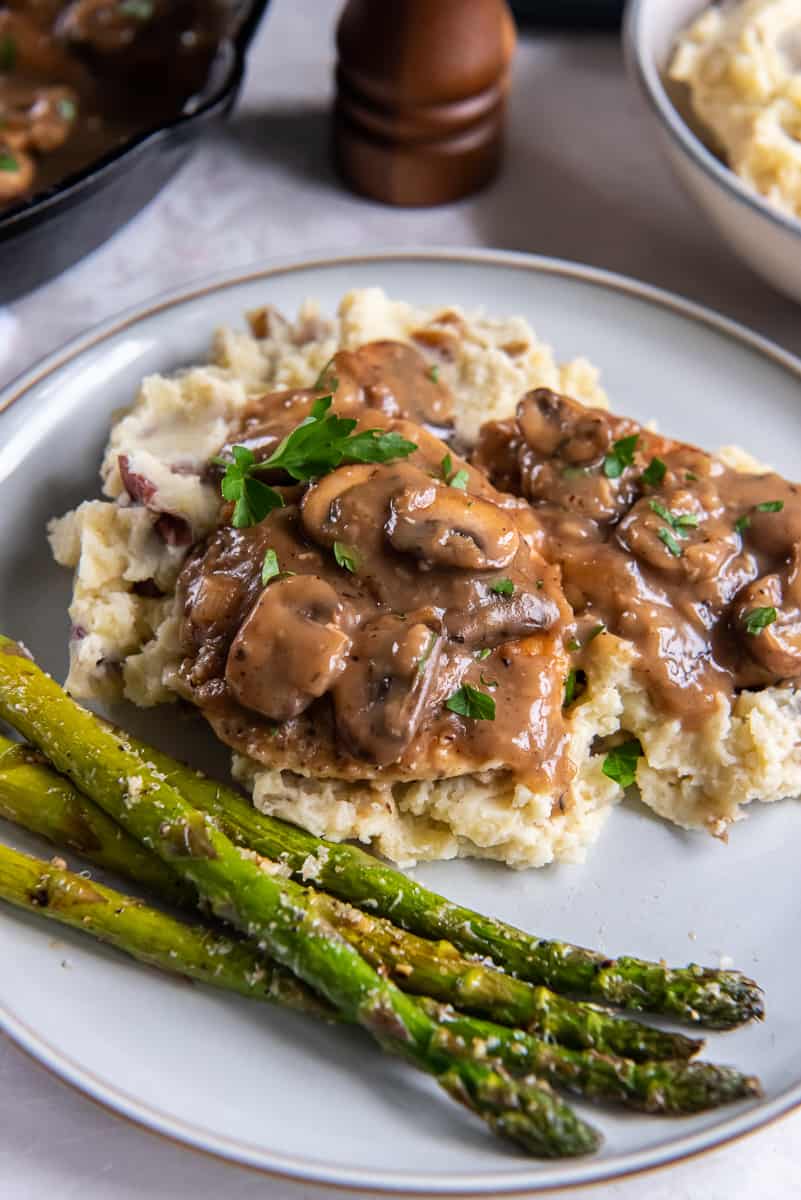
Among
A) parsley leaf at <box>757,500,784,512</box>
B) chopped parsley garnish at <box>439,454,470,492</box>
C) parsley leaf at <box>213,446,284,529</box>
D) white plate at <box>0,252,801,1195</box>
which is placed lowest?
white plate at <box>0,252,801,1195</box>

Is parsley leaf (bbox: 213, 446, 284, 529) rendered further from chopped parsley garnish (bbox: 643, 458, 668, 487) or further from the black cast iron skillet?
the black cast iron skillet

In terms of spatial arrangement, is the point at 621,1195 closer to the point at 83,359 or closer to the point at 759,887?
the point at 759,887

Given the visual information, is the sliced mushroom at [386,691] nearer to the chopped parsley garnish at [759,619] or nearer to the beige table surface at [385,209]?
the chopped parsley garnish at [759,619]

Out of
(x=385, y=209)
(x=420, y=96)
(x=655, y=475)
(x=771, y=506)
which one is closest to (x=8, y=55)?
(x=385, y=209)

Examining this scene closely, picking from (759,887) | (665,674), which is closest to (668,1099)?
(759,887)

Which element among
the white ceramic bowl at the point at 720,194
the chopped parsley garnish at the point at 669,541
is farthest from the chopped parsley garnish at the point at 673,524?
the white ceramic bowl at the point at 720,194

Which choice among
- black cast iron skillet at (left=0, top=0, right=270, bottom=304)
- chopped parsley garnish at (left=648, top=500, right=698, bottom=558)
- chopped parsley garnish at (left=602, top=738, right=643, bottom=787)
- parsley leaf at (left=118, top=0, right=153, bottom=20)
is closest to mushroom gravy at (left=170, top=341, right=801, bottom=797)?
chopped parsley garnish at (left=648, top=500, right=698, bottom=558)

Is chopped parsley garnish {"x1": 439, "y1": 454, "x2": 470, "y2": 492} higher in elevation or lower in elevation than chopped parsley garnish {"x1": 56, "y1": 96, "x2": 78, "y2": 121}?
higher
